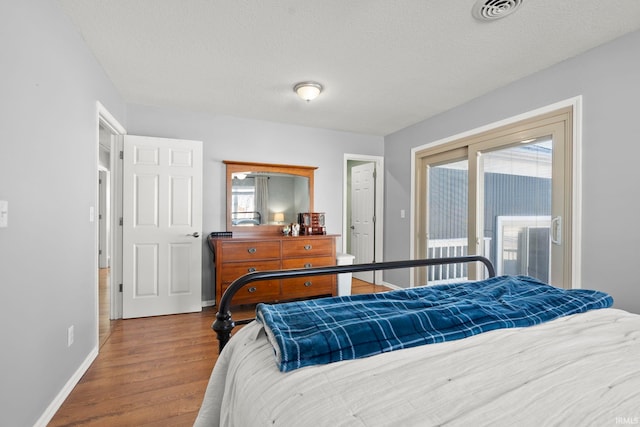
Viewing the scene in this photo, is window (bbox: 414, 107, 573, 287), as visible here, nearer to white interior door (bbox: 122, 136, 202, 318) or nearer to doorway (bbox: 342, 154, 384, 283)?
doorway (bbox: 342, 154, 384, 283)

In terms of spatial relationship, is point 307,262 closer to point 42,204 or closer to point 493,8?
point 42,204

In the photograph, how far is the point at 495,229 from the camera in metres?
3.18

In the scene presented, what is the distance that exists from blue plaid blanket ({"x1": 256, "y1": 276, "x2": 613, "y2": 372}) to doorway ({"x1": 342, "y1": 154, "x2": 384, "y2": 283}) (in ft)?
9.96

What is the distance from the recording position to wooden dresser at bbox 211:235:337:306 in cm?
333

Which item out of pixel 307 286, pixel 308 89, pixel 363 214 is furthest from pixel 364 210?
pixel 308 89

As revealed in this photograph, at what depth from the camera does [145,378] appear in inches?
80.5

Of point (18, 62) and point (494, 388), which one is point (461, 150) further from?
point (18, 62)

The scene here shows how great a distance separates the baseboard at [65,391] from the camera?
159 cm

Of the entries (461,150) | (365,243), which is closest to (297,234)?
(365,243)

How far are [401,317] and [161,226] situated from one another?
305 centimetres

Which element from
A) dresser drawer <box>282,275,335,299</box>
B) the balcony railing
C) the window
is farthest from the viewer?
the balcony railing

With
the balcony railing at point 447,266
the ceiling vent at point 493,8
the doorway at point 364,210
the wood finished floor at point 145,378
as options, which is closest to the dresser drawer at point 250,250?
the wood finished floor at point 145,378

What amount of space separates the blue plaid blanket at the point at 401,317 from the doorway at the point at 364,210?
3035 millimetres

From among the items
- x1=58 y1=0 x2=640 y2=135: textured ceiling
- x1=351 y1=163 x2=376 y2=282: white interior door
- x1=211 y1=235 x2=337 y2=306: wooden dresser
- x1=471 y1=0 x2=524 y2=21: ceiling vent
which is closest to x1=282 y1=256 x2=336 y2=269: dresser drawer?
x1=211 y1=235 x2=337 y2=306: wooden dresser
